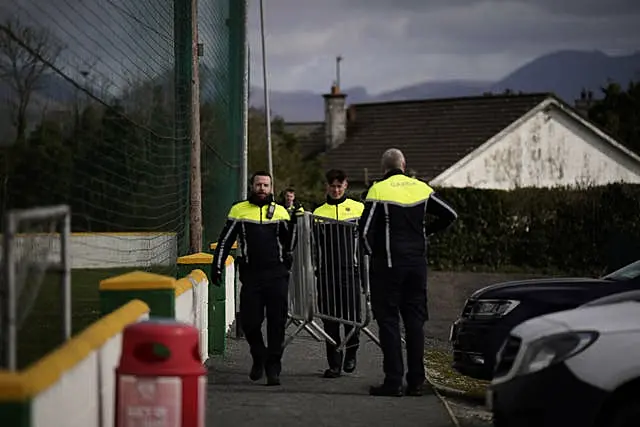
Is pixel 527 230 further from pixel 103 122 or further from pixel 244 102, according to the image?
pixel 103 122

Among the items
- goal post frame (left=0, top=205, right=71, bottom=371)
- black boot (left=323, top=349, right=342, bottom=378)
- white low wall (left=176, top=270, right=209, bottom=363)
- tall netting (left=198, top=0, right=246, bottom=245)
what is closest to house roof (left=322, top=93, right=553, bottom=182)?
tall netting (left=198, top=0, right=246, bottom=245)

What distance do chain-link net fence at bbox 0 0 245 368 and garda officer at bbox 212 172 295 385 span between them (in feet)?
2.37

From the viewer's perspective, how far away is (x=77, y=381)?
5520 millimetres

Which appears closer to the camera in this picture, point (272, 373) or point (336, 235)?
point (272, 373)

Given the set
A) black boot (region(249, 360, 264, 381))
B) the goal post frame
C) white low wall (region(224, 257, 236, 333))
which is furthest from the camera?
white low wall (region(224, 257, 236, 333))

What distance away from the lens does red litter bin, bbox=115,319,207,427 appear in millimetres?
5703

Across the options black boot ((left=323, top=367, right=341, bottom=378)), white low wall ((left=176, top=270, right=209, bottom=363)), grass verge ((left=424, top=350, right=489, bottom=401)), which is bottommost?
grass verge ((left=424, top=350, right=489, bottom=401))

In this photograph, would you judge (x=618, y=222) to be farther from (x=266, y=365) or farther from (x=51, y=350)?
(x=51, y=350)

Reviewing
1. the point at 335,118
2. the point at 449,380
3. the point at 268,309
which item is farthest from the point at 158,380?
the point at 335,118

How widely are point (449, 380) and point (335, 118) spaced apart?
44636mm

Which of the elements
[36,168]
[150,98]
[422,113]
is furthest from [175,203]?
[422,113]

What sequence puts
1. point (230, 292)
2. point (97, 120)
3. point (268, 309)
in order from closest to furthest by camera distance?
point (97, 120) → point (268, 309) → point (230, 292)

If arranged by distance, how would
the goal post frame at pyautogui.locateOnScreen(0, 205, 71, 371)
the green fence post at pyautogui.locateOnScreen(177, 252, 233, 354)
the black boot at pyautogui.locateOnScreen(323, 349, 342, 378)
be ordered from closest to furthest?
the goal post frame at pyautogui.locateOnScreen(0, 205, 71, 371)
the black boot at pyautogui.locateOnScreen(323, 349, 342, 378)
the green fence post at pyautogui.locateOnScreen(177, 252, 233, 354)

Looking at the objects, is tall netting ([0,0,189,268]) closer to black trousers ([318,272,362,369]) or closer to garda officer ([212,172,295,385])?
garda officer ([212,172,295,385])
